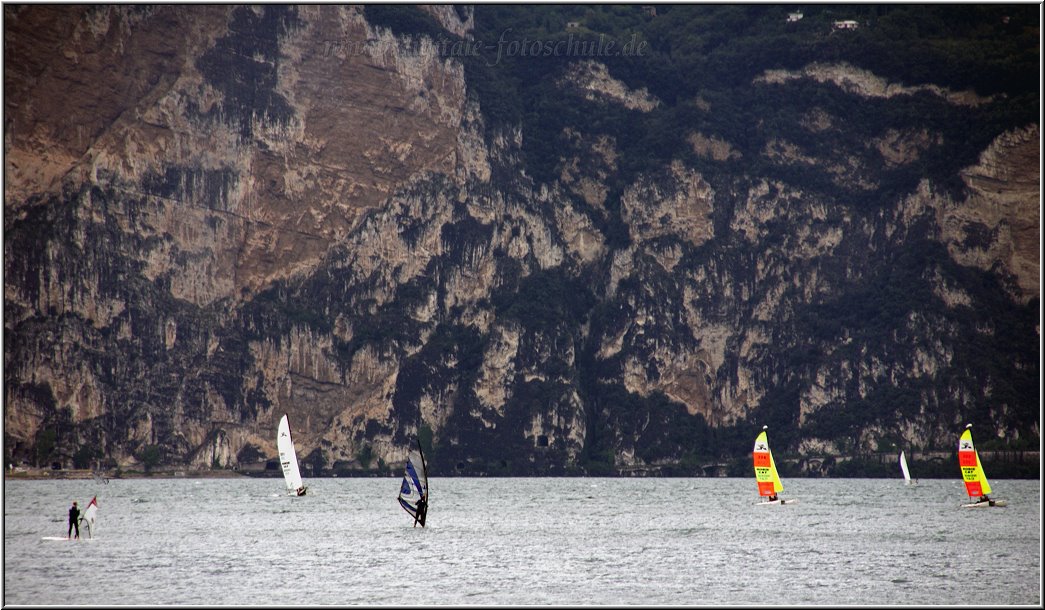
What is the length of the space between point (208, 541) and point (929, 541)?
124 feet

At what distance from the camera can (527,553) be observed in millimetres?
68438

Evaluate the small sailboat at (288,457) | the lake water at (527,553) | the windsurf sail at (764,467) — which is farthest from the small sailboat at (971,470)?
the small sailboat at (288,457)

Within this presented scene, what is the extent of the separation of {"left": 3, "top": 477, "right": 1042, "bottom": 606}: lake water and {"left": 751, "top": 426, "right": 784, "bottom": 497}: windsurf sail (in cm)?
249

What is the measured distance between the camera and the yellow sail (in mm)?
91931

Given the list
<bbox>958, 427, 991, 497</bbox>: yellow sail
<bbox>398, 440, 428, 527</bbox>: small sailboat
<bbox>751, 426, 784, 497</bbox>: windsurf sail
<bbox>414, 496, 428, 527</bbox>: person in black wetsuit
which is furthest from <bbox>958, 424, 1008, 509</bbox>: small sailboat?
<bbox>398, 440, 428, 527</bbox>: small sailboat

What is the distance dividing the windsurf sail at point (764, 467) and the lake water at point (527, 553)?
2.49m

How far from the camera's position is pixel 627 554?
223 feet

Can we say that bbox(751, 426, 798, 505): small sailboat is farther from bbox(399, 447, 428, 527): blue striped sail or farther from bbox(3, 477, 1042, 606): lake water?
bbox(399, 447, 428, 527): blue striped sail

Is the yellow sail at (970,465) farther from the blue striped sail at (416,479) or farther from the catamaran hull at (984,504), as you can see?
the blue striped sail at (416,479)

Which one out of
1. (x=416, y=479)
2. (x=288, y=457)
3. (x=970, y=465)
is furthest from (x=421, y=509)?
(x=970, y=465)

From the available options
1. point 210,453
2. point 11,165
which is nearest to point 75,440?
point 210,453

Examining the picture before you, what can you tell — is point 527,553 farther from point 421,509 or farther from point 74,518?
point 74,518

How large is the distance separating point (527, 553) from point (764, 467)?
39.6m

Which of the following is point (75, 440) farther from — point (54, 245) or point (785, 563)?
point (785, 563)
